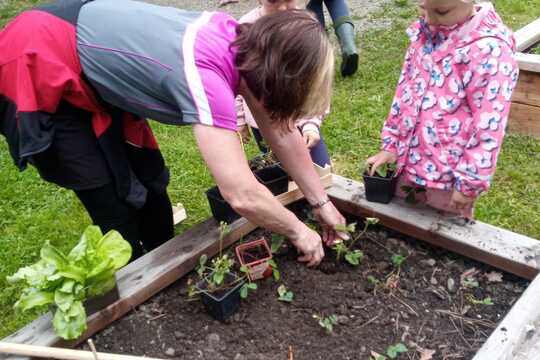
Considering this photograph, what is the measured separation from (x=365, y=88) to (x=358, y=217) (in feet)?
8.16

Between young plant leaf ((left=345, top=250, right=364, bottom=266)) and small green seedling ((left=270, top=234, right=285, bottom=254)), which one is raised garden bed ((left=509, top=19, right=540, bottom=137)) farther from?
small green seedling ((left=270, top=234, right=285, bottom=254))

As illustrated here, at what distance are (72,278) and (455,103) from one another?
1506 millimetres

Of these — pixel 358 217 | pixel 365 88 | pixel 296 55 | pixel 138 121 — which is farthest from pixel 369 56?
pixel 296 55

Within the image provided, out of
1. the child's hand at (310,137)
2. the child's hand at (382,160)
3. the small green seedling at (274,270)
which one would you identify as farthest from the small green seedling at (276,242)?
the child's hand at (310,137)

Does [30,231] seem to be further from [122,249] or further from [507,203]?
[507,203]

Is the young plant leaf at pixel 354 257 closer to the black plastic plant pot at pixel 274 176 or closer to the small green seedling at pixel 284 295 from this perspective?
the small green seedling at pixel 284 295

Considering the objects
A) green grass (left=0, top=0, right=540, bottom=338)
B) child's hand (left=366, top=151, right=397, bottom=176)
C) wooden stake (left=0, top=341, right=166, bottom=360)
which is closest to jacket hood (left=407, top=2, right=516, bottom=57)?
child's hand (left=366, top=151, right=397, bottom=176)

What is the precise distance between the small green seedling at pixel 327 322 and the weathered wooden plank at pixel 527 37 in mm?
2983

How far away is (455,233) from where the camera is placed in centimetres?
216

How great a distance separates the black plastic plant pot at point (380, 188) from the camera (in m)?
2.32

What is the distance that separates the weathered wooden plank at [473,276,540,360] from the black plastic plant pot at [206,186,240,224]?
1112 millimetres

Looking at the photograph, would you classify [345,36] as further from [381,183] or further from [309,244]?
[309,244]

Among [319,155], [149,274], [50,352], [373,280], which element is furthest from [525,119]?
[50,352]

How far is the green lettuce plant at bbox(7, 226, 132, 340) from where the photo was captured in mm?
1708
